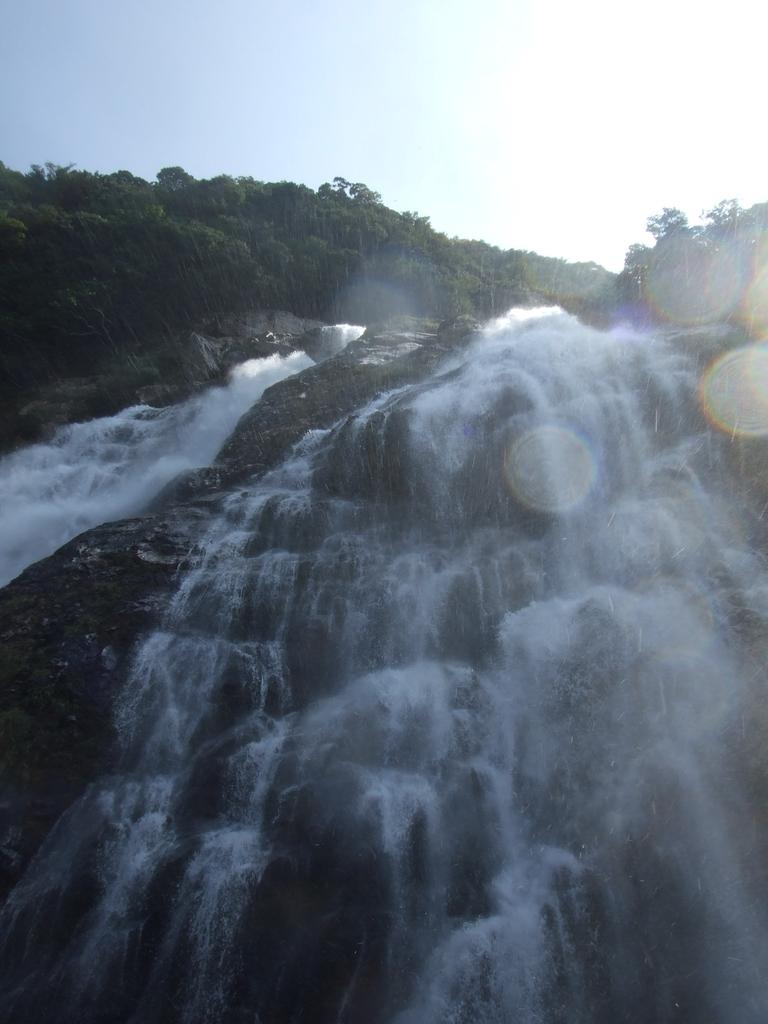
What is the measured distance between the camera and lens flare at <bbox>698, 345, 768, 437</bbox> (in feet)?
43.8

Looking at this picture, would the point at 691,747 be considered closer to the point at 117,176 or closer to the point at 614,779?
the point at 614,779

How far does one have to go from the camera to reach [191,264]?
1351 inches

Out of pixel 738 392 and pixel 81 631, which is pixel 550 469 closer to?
pixel 738 392

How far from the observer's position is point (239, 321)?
34.1 metres

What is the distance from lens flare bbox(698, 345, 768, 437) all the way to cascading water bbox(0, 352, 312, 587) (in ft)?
51.8

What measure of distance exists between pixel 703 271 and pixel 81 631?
3651cm

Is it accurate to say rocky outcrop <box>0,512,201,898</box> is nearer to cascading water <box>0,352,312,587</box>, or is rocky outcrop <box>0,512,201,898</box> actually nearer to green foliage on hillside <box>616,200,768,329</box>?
cascading water <box>0,352,312,587</box>

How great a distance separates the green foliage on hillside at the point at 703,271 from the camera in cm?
3028

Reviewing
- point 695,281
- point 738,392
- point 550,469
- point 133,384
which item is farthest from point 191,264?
point 738,392

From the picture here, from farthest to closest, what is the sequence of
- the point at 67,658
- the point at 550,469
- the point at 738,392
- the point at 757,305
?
the point at 757,305, the point at 738,392, the point at 550,469, the point at 67,658

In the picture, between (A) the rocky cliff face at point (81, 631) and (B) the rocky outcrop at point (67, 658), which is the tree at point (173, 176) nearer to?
(A) the rocky cliff face at point (81, 631)

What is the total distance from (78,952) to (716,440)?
1522 centimetres

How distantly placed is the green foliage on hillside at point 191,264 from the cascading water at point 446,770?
23.6m

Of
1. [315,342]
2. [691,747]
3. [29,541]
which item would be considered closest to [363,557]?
[691,747]
